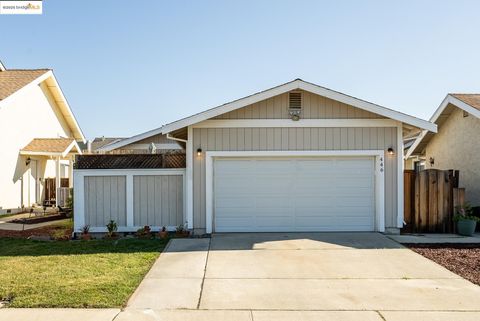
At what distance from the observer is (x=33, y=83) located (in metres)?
16.8

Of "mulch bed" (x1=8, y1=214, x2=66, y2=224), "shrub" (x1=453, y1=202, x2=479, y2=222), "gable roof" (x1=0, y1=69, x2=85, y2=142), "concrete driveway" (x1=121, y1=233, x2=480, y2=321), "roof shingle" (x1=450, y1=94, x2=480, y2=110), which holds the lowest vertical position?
"mulch bed" (x1=8, y1=214, x2=66, y2=224)

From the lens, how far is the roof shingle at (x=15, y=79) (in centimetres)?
1520

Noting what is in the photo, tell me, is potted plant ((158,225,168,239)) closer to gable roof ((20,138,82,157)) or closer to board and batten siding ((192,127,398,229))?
board and batten siding ((192,127,398,229))

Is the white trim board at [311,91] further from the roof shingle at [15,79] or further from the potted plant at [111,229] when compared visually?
the roof shingle at [15,79]

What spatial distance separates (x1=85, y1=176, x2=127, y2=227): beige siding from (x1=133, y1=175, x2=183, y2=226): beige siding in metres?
0.36

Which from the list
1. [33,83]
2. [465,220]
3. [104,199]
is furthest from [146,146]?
[465,220]

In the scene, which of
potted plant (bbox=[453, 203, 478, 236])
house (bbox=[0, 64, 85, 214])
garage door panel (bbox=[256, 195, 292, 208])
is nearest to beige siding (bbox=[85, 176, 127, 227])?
garage door panel (bbox=[256, 195, 292, 208])

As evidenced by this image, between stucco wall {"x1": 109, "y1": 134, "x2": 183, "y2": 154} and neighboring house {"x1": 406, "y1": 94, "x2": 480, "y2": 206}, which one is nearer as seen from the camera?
neighboring house {"x1": 406, "y1": 94, "x2": 480, "y2": 206}

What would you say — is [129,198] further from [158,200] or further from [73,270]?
[73,270]

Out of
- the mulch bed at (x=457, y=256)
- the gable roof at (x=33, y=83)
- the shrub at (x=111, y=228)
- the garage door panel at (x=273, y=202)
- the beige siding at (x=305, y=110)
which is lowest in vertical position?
the mulch bed at (x=457, y=256)

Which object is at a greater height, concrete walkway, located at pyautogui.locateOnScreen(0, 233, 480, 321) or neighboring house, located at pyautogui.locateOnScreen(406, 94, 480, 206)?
neighboring house, located at pyautogui.locateOnScreen(406, 94, 480, 206)

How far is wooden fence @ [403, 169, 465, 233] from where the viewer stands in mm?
10180

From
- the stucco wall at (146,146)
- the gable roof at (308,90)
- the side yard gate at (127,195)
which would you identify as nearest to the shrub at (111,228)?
the side yard gate at (127,195)

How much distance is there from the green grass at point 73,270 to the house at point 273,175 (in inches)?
55.7
